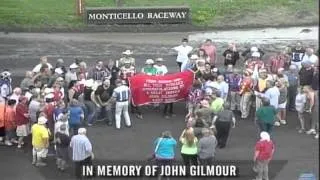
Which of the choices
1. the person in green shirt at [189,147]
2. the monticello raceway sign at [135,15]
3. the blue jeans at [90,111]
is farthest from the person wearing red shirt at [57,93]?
the monticello raceway sign at [135,15]

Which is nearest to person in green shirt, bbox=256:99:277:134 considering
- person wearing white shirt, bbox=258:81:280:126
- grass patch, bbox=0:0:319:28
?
person wearing white shirt, bbox=258:81:280:126

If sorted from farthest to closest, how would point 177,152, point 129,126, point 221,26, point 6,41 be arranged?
point 221,26, point 6,41, point 129,126, point 177,152

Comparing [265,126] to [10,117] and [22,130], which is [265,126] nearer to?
[22,130]

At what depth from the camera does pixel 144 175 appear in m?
19.1

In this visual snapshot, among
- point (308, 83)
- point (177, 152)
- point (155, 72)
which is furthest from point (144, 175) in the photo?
point (308, 83)

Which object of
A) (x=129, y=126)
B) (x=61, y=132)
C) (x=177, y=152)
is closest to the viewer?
(x=61, y=132)

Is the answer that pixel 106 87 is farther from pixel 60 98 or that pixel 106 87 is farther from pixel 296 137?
pixel 296 137

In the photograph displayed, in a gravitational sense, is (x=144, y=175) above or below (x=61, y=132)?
below

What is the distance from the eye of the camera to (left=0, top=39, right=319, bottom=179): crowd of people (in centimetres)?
1850

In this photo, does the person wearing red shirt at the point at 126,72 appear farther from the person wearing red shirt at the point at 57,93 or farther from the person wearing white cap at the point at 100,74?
the person wearing red shirt at the point at 57,93

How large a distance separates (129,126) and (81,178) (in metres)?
3.55

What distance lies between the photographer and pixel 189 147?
18312 millimetres

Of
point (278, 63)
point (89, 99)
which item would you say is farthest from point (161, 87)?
point (278, 63)

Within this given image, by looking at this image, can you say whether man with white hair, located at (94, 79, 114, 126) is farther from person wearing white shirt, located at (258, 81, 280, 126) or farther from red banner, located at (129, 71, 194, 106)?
person wearing white shirt, located at (258, 81, 280, 126)
